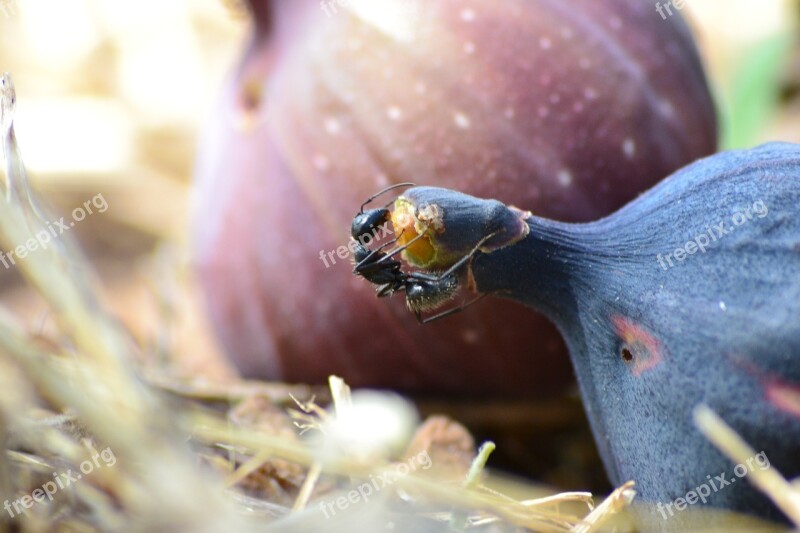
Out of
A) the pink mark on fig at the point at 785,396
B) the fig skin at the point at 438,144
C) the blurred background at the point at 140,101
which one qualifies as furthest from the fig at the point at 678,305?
the blurred background at the point at 140,101

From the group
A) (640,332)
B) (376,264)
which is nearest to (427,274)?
(376,264)

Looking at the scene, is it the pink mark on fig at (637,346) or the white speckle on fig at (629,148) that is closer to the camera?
the pink mark on fig at (637,346)

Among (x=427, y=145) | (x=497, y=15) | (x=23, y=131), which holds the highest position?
(x=23, y=131)

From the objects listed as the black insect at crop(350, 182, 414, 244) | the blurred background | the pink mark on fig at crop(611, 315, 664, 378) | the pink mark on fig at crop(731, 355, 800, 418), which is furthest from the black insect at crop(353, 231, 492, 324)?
the blurred background

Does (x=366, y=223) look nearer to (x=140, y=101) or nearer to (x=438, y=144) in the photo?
(x=438, y=144)

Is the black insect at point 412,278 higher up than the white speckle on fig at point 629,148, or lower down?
lower down

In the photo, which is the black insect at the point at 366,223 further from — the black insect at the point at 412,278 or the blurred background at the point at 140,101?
the blurred background at the point at 140,101

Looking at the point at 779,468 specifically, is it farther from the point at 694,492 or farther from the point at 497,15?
the point at 497,15
